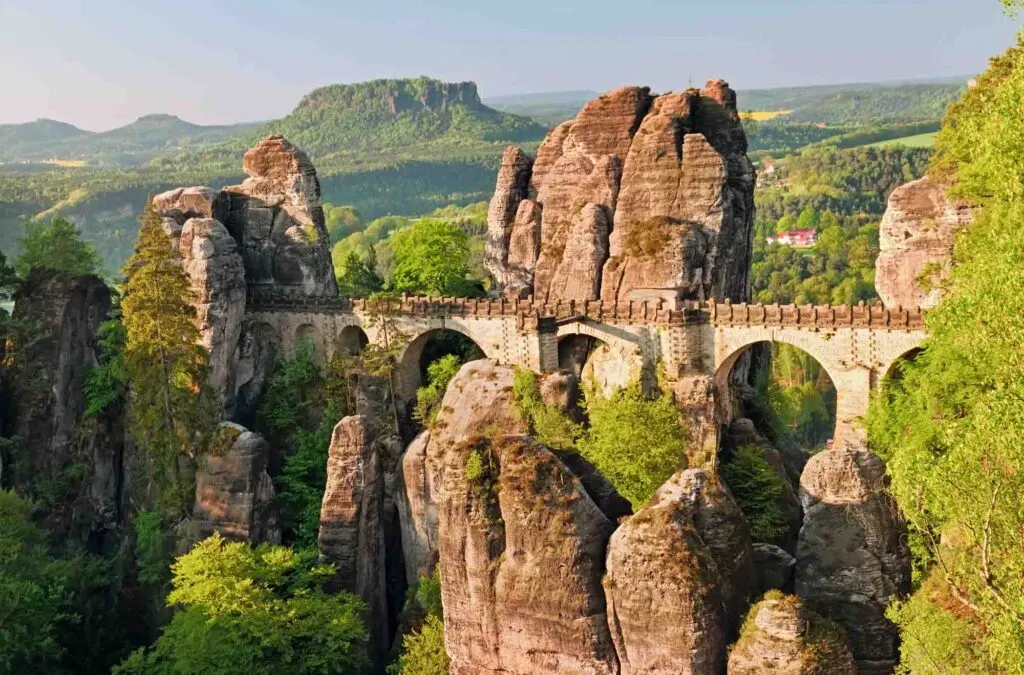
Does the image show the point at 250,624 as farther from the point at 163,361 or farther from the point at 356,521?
the point at 163,361

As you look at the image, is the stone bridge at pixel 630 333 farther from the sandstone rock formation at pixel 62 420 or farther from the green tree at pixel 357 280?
the green tree at pixel 357 280

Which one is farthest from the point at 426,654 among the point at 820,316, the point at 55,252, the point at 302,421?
the point at 55,252

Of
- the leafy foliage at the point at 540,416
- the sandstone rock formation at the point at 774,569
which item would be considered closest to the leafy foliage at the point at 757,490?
the leafy foliage at the point at 540,416

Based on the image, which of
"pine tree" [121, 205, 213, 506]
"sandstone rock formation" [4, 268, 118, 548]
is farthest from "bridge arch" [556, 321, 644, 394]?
"sandstone rock formation" [4, 268, 118, 548]

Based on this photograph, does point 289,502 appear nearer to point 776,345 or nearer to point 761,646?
point 761,646

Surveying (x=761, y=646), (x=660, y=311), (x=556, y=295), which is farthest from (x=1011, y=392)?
(x=556, y=295)

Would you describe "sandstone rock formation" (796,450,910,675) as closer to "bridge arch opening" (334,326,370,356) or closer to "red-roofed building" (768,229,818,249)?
"bridge arch opening" (334,326,370,356)
